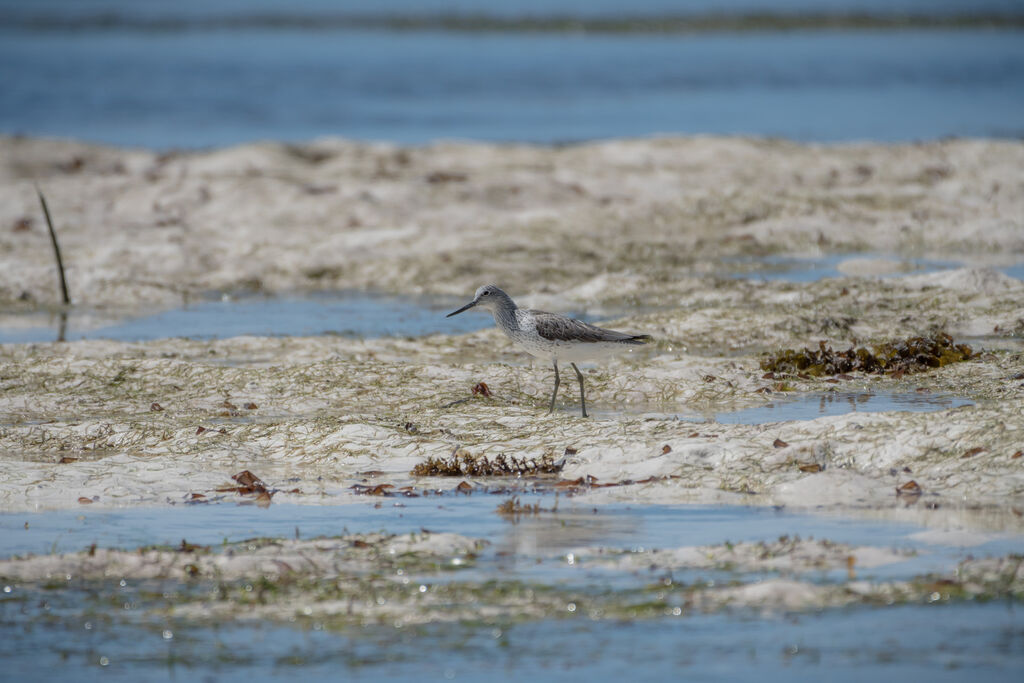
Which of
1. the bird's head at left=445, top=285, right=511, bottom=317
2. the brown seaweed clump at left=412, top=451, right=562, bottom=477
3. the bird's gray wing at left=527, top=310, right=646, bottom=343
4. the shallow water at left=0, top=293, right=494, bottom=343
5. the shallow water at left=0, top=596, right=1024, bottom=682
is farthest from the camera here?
the shallow water at left=0, top=293, right=494, bottom=343

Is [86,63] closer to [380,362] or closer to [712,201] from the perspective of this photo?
[712,201]

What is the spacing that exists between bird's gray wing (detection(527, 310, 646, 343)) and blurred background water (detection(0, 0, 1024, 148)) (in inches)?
1066

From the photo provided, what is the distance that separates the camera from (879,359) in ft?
46.7

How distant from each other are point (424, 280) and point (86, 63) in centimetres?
5739

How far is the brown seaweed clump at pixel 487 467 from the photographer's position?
35.3ft

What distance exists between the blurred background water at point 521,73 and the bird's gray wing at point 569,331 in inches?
1066

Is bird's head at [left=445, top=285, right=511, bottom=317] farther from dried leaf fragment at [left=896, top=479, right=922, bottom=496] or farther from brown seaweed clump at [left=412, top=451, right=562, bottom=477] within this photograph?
dried leaf fragment at [left=896, top=479, right=922, bottom=496]

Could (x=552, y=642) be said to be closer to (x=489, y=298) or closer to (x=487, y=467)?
(x=487, y=467)

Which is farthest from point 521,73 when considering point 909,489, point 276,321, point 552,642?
point 552,642

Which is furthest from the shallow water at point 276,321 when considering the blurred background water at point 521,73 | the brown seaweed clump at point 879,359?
the blurred background water at point 521,73

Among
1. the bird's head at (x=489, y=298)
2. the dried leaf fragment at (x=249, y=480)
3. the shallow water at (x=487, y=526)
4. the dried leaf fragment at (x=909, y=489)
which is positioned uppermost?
the bird's head at (x=489, y=298)

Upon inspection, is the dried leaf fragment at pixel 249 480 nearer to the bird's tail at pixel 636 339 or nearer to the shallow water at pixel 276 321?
the bird's tail at pixel 636 339

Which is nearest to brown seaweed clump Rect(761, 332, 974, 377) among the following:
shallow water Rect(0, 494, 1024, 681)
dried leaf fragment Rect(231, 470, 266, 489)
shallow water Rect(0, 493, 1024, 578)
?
shallow water Rect(0, 493, 1024, 578)

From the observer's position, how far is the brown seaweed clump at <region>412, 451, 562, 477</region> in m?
10.8
